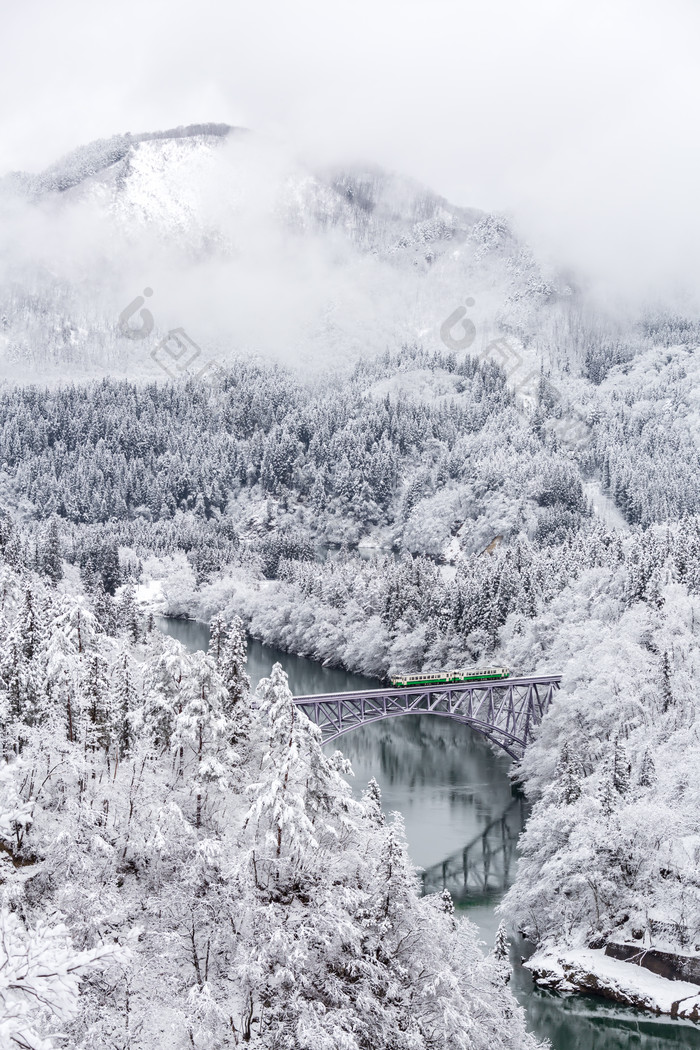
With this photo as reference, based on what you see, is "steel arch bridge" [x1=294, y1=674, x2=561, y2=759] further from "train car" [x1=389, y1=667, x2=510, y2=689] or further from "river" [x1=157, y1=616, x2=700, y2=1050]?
"river" [x1=157, y1=616, x2=700, y2=1050]

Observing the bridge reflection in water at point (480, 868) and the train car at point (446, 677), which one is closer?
the bridge reflection in water at point (480, 868)

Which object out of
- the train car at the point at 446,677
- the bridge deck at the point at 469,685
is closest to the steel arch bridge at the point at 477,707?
the bridge deck at the point at 469,685

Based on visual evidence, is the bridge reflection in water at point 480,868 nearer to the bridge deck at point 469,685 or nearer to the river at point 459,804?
the river at point 459,804

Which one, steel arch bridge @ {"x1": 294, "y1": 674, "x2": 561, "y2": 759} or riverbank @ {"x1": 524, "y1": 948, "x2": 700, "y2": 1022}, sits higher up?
steel arch bridge @ {"x1": 294, "y1": 674, "x2": 561, "y2": 759}

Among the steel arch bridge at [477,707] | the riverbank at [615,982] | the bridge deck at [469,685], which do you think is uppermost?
the bridge deck at [469,685]

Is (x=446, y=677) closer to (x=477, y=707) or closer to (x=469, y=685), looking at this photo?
(x=469, y=685)

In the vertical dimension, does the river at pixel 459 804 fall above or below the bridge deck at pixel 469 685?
below

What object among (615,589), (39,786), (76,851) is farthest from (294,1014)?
(615,589)

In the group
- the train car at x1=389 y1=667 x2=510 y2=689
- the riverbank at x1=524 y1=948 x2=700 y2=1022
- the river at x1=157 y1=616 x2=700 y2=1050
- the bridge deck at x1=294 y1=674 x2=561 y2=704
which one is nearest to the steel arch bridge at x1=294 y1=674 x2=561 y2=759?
the bridge deck at x1=294 y1=674 x2=561 y2=704
